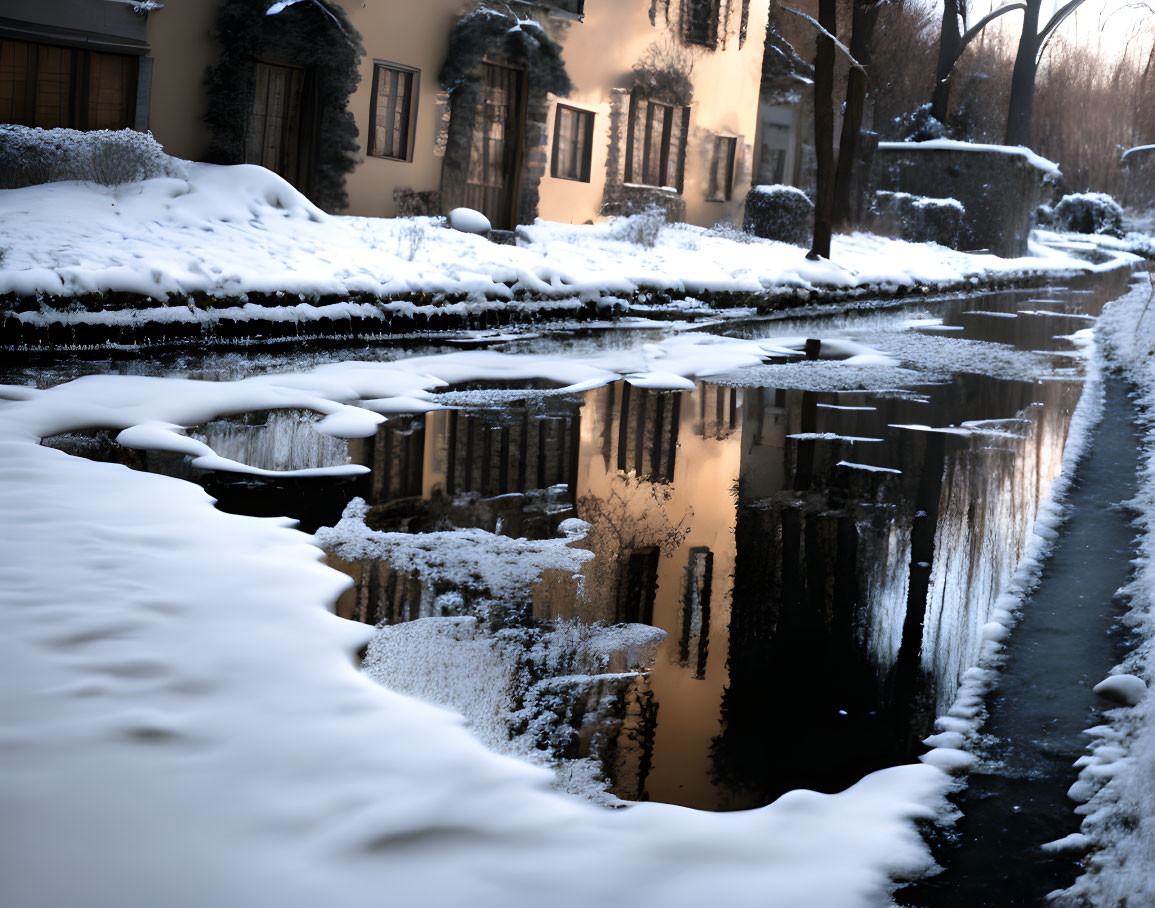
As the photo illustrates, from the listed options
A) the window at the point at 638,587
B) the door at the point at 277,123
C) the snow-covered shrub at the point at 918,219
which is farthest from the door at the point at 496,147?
the window at the point at 638,587

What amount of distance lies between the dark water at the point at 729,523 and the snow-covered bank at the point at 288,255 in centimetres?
118

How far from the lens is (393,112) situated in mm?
14641

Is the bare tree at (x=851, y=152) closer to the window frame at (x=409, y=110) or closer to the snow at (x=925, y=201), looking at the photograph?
the snow at (x=925, y=201)

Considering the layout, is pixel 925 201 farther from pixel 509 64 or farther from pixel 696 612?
pixel 696 612

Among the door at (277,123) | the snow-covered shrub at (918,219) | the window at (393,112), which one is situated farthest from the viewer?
the snow-covered shrub at (918,219)

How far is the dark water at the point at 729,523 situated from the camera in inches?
105

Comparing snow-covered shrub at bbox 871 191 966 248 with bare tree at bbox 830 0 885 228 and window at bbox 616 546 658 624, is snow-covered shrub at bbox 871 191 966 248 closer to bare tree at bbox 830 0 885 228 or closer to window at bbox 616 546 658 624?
bare tree at bbox 830 0 885 228

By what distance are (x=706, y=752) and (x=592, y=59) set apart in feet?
53.0

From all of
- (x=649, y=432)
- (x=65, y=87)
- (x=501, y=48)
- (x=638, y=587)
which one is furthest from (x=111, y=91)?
(x=638, y=587)

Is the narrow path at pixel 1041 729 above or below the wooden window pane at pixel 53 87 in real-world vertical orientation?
below

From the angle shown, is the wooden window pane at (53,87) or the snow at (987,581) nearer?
the snow at (987,581)

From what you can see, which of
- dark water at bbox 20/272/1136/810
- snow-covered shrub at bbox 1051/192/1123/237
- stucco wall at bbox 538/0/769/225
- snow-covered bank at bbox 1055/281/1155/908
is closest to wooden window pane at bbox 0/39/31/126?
dark water at bbox 20/272/1136/810

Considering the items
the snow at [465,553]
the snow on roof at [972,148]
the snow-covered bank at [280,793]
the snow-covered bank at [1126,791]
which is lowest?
the snow-covered bank at [280,793]

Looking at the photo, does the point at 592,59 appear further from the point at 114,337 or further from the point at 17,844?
the point at 17,844
